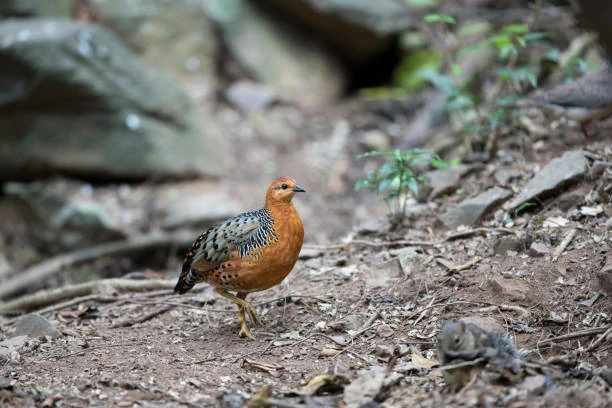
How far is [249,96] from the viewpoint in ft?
36.5

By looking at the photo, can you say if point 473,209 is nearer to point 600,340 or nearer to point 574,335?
point 574,335

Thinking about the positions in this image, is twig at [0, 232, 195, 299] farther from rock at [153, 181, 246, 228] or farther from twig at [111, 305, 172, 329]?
twig at [111, 305, 172, 329]

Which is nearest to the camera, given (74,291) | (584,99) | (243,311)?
(243,311)

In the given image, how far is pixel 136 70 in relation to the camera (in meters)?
9.50

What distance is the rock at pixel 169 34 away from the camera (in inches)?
431

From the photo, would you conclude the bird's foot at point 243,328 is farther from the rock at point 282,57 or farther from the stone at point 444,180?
the rock at point 282,57

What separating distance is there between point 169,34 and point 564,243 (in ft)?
27.4

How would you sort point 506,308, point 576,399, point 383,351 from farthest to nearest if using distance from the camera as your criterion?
point 506,308 → point 383,351 → point 576,399

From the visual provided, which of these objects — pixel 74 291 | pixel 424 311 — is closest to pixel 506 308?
pixel 424 311

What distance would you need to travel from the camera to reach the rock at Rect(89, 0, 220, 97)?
431 inches

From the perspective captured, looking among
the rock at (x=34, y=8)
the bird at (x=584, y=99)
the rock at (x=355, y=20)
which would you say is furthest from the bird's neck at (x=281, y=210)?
the rock at (x=34, y=8)

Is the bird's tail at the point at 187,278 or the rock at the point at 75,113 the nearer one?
the bird's tail at the point at 187,278

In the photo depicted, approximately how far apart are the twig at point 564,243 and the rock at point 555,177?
0.55 m

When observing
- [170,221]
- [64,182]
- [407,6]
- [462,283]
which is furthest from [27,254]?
[407,6]
